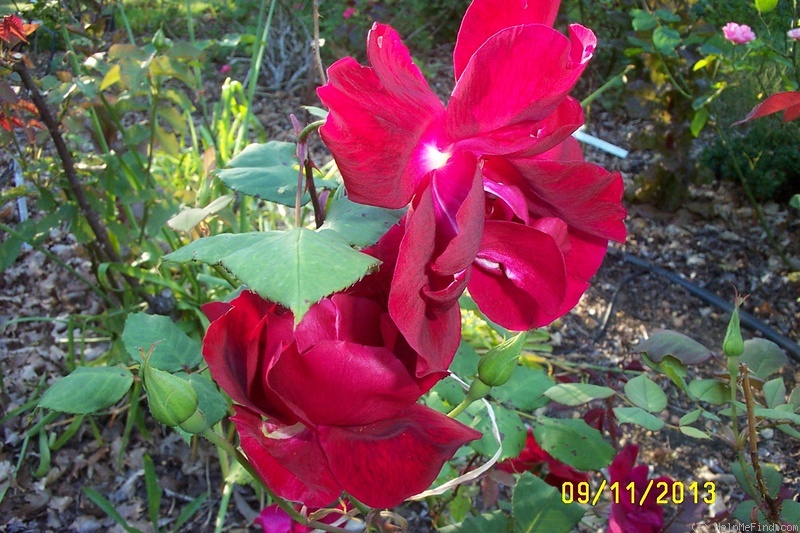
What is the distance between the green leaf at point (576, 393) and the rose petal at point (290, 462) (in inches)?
16.8

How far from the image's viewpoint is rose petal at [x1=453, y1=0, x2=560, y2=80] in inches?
12.3

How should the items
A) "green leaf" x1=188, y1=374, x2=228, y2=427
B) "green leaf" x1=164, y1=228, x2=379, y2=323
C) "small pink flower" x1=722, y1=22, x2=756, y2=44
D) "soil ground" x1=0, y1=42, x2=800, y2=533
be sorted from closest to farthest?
"green leaf" x1=164, y1=228, x2=379, y2=323
"green leaf" x1=188, y1=374, x2=228, y2=427
"soil ground" x1=0, y1=42, x2=800, y2=533
"small pink flower" x1=722, y1=22, x2=756, y2=44

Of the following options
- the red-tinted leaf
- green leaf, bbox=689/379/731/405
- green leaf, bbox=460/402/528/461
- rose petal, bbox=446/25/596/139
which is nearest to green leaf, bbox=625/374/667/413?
green leaf, bbox=689/379/731/405

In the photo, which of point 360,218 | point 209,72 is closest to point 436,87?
point 209,72

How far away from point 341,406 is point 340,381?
2 centimetres

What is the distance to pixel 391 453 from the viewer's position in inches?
12.7

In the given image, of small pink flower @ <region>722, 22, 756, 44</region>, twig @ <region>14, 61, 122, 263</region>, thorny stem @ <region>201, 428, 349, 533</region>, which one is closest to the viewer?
thorny stem @ <region>201, 428, 349, 533</region>

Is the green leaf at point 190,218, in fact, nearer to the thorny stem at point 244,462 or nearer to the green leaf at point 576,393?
the thorny stem at point 244,462

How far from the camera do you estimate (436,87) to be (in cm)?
341

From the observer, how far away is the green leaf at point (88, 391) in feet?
1.65

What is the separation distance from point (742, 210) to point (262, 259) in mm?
2533

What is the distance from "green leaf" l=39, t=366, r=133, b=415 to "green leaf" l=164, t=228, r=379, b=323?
25cm

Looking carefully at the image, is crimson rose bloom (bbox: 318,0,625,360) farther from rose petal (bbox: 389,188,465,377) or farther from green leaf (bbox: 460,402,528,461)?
green leaf (bbox: 460,402,528,461)

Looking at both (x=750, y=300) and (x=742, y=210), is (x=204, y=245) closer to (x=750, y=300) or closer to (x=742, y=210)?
(x=750, y=300)
